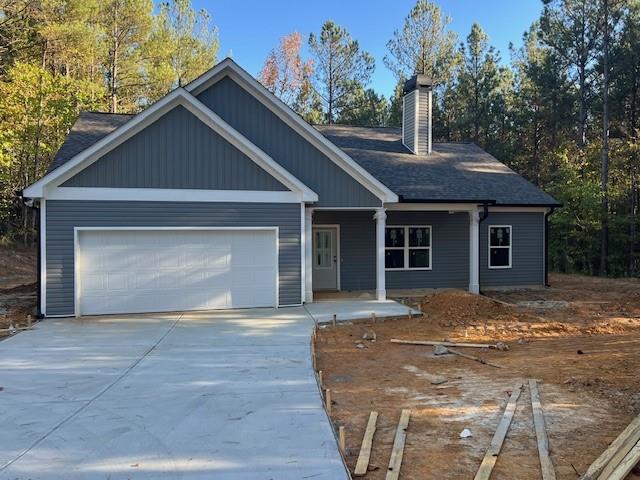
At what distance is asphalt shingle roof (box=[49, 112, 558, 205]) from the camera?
44.7 feet

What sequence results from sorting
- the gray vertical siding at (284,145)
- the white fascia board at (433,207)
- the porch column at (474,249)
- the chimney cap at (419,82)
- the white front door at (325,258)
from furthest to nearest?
1. the chimney cap at (419,82)
2. the white front door at (325,258)
3. the porch column at (474,249)
4. the white fascia board at (433,207)
5. the gray vertical siding at (284,145)

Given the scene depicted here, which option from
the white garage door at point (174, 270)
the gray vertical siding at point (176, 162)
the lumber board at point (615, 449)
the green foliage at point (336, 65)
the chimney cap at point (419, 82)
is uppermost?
the green foliage at point (336, 65)

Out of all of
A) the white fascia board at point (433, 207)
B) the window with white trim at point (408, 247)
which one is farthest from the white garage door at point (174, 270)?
the window with white trim at point (408, 247)

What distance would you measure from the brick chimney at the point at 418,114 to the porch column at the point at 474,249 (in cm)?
375

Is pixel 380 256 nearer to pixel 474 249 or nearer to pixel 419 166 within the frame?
pixel 474 249

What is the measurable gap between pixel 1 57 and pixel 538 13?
1112 inches

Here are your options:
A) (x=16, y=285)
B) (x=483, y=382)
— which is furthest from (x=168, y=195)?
(x=16, y=285)

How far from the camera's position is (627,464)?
3564mm

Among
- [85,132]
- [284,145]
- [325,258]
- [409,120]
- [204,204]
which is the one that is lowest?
[325,258]

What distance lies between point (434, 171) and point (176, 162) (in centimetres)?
826

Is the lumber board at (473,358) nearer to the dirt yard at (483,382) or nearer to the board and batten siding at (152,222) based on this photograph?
the dirt yard at (483,382)

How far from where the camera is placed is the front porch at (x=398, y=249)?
1398 centimetres

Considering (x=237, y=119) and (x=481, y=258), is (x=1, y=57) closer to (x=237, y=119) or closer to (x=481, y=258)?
(x=237, y=119)

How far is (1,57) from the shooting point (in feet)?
80.8
